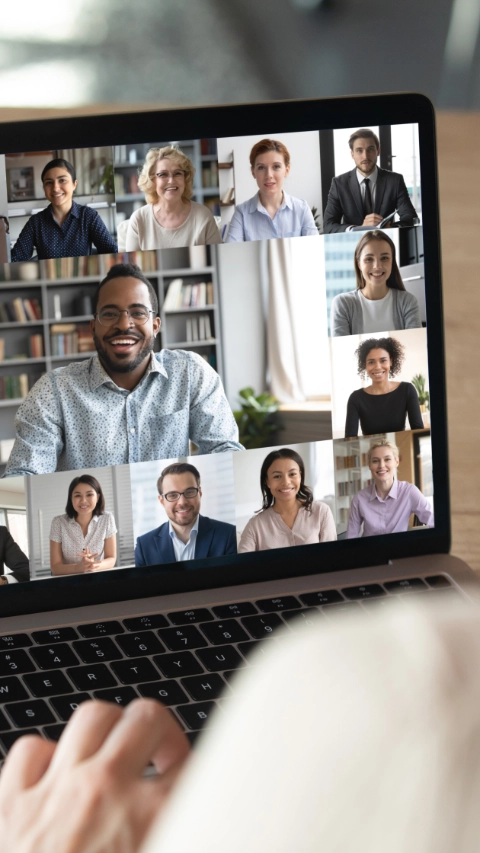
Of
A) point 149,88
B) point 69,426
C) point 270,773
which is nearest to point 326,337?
point 69,426

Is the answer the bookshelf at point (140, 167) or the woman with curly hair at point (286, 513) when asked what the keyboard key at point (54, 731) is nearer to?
the woman with curly hair at point (286, 513)

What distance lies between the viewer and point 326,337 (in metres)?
0.51

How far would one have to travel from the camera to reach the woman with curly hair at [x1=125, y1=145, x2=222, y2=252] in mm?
481

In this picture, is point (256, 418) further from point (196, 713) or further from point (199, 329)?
point (196, 713)

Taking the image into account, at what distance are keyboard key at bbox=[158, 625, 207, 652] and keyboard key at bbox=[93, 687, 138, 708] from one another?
4 centimetres

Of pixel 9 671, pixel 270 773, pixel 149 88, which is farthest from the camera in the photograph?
pixel 149 88

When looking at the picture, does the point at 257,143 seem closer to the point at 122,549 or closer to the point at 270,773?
the point at 122,549

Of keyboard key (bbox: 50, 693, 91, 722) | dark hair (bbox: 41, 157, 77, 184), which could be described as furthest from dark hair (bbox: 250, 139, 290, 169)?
keyboard key (bbox: 50, 693, 91, 722)

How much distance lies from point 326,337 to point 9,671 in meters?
0.27

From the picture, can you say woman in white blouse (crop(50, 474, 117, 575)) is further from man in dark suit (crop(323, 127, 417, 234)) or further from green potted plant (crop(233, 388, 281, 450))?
man in dark suit (crop(323, 127, 417, 234))

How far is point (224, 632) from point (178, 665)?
0.04 m

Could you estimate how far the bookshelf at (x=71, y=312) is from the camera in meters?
0.47

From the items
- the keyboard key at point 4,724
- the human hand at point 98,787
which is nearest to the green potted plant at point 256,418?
the keyboard key at point 4,724

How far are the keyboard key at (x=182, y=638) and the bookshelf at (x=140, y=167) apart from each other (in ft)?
0.79
